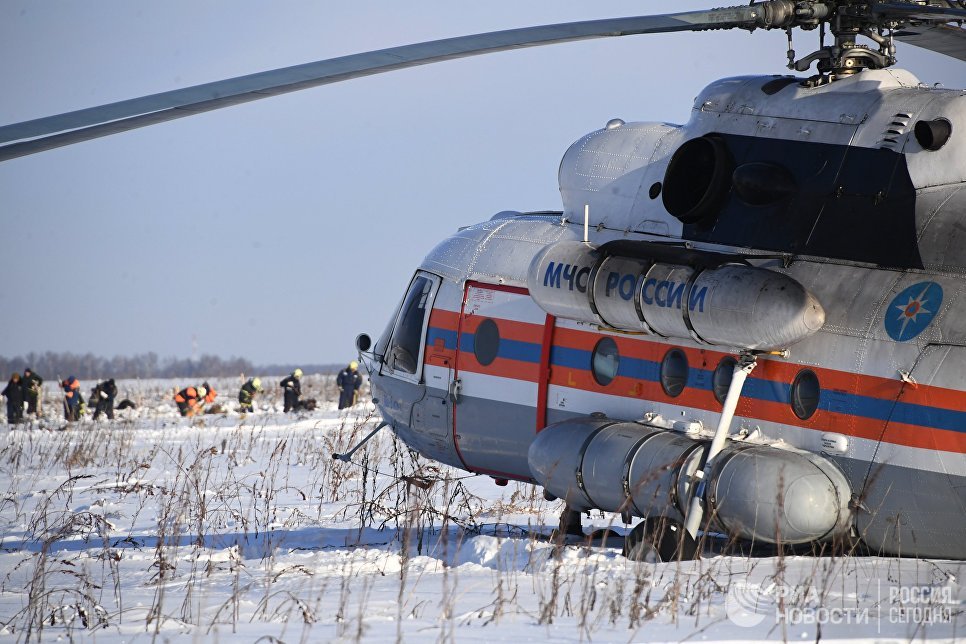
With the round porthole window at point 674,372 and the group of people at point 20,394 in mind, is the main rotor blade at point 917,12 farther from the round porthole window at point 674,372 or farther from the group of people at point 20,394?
the group of people at point 20,394

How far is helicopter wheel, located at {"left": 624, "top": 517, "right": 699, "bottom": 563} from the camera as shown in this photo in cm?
770

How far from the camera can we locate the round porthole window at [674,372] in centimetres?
872

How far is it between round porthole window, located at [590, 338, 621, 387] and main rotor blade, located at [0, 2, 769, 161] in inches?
111

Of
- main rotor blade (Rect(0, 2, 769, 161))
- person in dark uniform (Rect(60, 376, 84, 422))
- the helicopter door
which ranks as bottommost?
person in dark uniform (Rect(60, 376, 84, 422))

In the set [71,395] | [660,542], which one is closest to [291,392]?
[71,395]

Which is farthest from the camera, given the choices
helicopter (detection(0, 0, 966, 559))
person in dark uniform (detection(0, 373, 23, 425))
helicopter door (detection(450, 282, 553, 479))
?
person in dark uniform (detection(0, 373, 23, 425))

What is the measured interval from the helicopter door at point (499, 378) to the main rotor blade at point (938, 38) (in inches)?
154

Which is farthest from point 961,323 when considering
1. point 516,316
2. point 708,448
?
point 516,316

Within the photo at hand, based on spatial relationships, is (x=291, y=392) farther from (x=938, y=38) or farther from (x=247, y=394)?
(x=938, y=38)

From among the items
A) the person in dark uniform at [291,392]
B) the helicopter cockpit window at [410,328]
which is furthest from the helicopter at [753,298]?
the person in dark uniform at [291,392]

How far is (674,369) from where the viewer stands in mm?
8797

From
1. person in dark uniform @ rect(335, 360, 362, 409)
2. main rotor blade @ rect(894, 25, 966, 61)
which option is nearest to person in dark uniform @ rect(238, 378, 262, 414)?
person in dark uniform @ rect(335, 360, 362, 409)

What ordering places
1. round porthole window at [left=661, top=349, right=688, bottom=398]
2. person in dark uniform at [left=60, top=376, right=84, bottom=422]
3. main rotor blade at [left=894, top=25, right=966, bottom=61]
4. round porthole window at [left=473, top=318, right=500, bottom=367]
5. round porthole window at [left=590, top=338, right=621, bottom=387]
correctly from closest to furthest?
1. main rotor blade at [left=894, top=25, right=966, bottom=61]
2. round porthole window at [left=661, top=349, right=688, bottom=398]
3. round porthole window at [left=590, top=338, right=621, bottom=387]
4. round porthole window at [left=473, top=318, right=500, bottom=367]
5. person in dark uniform at [left=60, top=376, right=84, bottom=422]

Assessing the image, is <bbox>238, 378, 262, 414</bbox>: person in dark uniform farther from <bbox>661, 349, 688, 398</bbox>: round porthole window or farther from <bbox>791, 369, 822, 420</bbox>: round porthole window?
<bbox>791, 369, 822, 420</bbox>: round porthole window
